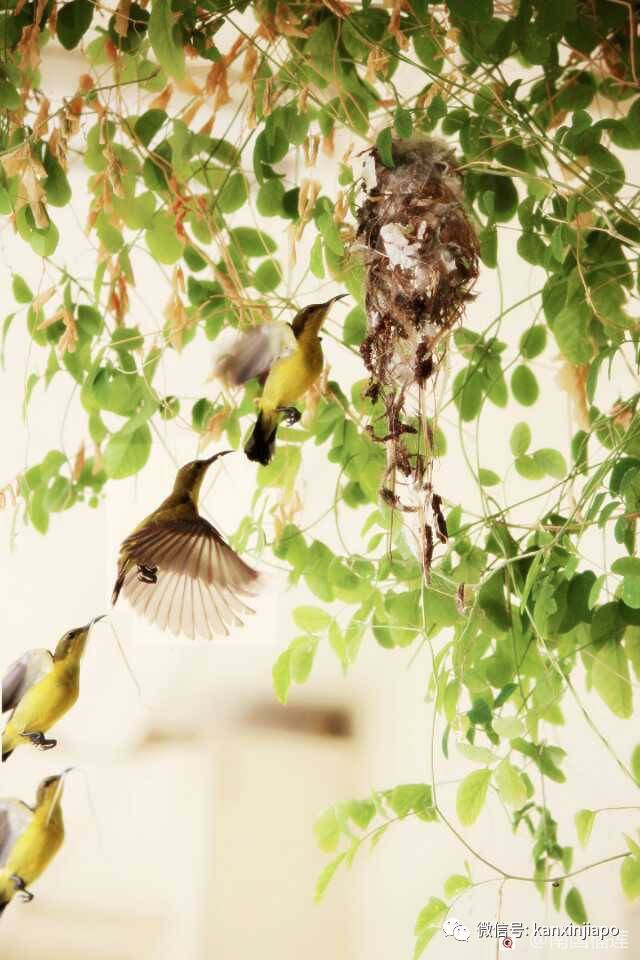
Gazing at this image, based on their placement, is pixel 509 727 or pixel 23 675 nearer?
pixel 509 727

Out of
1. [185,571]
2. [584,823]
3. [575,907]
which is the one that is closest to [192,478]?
[185,571]

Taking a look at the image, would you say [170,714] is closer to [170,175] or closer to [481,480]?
[481,480]

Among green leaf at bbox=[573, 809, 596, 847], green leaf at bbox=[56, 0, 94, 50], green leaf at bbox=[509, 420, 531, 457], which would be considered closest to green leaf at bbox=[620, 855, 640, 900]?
green leaf at bbox=[573, 809, 596, 847]

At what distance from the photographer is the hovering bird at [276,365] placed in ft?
3.33

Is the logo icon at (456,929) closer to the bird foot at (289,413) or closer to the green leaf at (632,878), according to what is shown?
the green leaf at (632,878)

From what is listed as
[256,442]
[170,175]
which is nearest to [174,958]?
[256,442]

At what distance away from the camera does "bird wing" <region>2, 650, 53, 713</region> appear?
44.1 inches

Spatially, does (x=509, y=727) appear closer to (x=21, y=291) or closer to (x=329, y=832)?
(x=329, y=832)

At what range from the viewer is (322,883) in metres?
1.10

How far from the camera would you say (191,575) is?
1.05m

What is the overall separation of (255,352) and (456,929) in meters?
0.78

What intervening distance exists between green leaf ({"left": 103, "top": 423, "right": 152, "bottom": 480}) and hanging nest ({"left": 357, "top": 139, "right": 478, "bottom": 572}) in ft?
1.01

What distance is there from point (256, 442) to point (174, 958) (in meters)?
0.73

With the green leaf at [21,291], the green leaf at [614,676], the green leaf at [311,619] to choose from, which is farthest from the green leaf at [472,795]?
the green leaf at [21,291]
